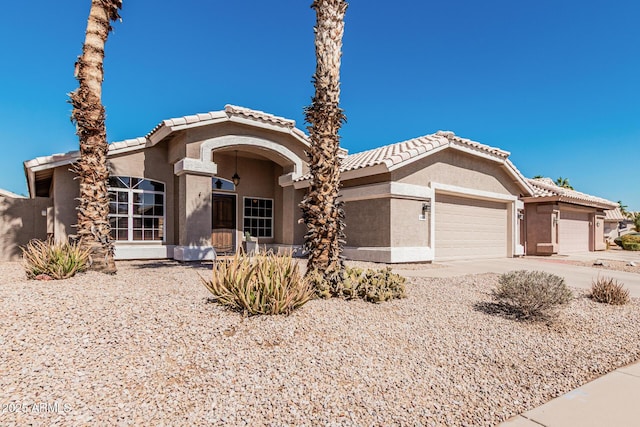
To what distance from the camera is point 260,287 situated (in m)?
4.84

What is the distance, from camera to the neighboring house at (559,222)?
752 inches

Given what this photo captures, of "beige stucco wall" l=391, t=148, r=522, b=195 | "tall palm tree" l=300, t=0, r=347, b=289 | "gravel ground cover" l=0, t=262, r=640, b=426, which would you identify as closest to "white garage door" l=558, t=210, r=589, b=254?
"beige stucco wall" l=391, t=148, r=522, b=195

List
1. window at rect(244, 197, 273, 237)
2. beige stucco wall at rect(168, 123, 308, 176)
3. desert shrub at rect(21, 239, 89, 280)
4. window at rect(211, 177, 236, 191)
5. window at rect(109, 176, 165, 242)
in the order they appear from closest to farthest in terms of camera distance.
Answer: desert shrub at rect(21, 239, 89, 280) → beige stucco wall at rect(168, 123, 308, 176) → window at rect(109, 176, 165, 242) → window at rect(211, 177, 236, 191) → window at rect(244, 197, 273, 237)

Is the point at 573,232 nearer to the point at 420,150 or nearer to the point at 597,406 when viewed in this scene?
the point at 420,150

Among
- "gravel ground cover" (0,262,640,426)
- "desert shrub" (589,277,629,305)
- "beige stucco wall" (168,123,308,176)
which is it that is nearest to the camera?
"gravel ground cover" (0,262,640,426)

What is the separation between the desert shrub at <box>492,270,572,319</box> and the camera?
5.82 m

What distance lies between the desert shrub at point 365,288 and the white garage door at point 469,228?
7962mm

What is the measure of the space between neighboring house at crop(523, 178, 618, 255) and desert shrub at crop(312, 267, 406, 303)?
15.6 meters

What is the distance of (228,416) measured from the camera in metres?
2.92

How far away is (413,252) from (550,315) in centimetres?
680

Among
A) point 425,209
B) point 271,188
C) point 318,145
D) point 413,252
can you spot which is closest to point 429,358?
point 318,145

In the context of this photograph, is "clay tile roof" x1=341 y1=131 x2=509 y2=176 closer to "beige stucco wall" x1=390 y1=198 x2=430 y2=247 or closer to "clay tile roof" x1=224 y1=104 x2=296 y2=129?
"beige stucco wall" x1=390 y1=198 x2=430 y2=247

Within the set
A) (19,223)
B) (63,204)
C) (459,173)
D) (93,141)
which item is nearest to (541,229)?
(459,173)

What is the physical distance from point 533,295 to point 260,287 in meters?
4.42
